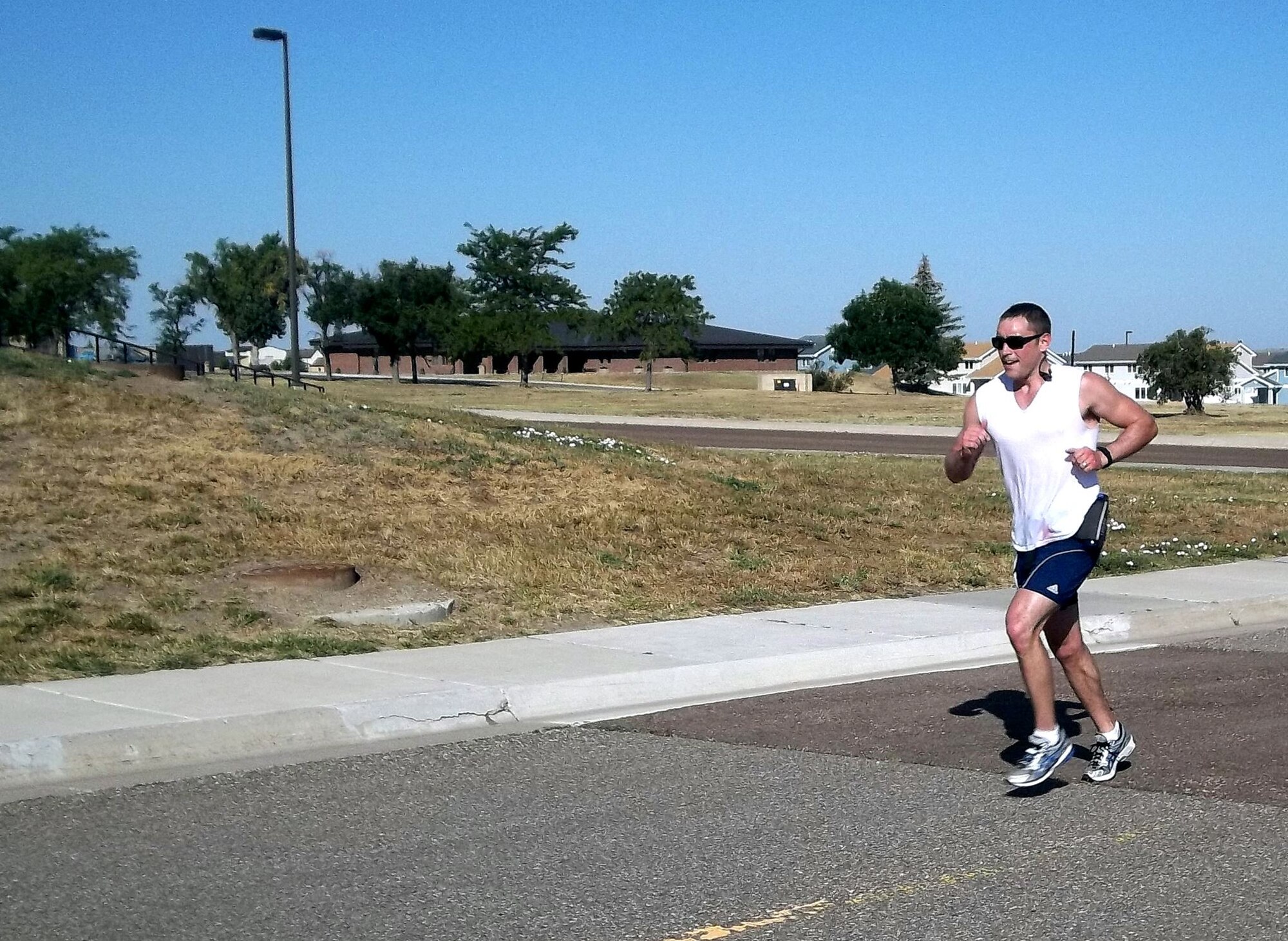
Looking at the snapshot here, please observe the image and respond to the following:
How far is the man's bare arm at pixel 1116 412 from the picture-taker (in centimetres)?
679

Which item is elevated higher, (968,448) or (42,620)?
(968,448)

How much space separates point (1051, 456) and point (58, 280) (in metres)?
69.9

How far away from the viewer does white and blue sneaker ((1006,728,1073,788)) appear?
682cm

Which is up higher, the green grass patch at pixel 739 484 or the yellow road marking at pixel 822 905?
the green grass patch at pixel 739 484

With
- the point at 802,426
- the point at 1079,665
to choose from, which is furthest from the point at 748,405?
the point at 1079,665

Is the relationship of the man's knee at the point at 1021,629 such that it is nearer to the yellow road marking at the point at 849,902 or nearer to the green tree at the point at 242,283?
the yellow road marking at the point at 849,902

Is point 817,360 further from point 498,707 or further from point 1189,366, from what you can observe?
point 498,707

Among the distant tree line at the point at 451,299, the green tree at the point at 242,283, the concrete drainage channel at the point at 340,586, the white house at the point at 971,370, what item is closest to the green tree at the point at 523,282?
the distant tree line at the point at 451,299

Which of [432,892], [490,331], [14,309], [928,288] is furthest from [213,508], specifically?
[928,288]

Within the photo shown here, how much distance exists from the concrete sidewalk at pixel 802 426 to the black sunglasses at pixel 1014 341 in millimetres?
29757

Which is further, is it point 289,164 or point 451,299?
point 451,299

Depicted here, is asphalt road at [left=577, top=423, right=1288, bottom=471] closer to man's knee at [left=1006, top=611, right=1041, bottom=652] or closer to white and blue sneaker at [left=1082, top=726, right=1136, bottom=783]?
white and blue sneaker at [left=1082, top=726, right=1136, bottom=783]

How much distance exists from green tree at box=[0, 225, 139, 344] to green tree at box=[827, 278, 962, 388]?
142 feet

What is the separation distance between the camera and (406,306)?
267 feet
